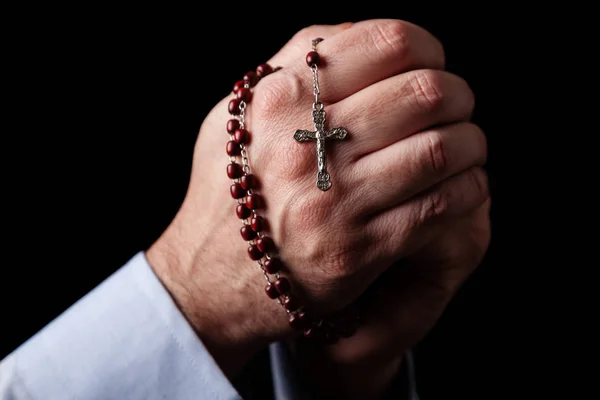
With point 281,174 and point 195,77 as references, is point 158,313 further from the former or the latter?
point 195,77

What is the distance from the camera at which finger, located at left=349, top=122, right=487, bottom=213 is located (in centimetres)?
104

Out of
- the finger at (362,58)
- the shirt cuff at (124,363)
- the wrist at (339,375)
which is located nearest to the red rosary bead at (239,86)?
the finger at (362,58)

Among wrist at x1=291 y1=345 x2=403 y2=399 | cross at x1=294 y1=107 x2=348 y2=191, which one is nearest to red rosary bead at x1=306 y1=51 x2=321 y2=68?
cross at x1=294 y1=107 x2=348 y2=191

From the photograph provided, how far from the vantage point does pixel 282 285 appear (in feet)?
3.60

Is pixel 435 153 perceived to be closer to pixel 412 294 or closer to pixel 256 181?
pixel 256 181

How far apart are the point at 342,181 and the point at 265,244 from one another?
186 millimetres

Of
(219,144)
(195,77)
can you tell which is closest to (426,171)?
(219,144)

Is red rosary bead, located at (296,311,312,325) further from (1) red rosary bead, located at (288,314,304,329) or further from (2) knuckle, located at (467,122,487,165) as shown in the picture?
(2) knuckle, located at (467,122,487,165)

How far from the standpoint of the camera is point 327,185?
1025 millimetres

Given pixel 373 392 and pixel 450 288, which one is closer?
pixel 450 288

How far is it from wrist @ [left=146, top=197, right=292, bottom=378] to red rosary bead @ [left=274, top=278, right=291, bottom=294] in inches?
2.0

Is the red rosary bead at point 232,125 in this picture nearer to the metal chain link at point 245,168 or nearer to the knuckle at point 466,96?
the metal chain link at point 245,168

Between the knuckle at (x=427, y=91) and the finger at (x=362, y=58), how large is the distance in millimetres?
60

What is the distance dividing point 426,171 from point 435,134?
0.24 feet
